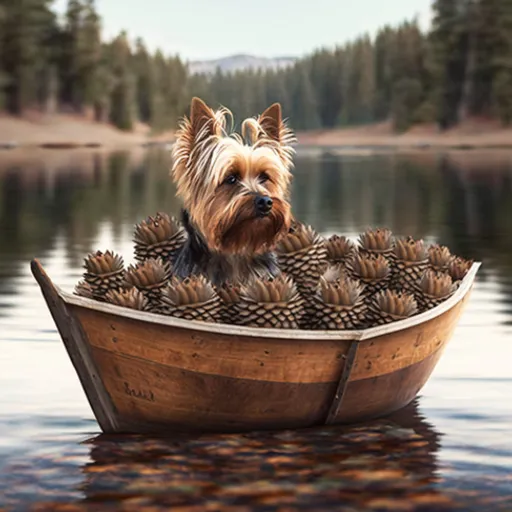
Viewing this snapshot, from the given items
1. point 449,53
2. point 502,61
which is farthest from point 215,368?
point 449,53

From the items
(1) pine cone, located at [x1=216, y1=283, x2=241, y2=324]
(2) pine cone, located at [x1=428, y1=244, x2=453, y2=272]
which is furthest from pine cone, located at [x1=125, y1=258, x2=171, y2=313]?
(2) pine cone, located at [x1=428, y1=244, x2=453, y2=272]

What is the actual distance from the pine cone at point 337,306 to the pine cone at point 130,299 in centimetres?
135

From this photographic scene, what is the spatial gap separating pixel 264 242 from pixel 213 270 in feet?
1.70

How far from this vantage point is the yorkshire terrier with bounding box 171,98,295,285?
8.56m

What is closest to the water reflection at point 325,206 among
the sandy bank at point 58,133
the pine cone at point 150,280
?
the pine cone at point 150,280

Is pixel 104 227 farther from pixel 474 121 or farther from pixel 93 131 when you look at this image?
pixel 93 131

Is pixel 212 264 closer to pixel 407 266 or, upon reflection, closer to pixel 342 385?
pixel 342 385

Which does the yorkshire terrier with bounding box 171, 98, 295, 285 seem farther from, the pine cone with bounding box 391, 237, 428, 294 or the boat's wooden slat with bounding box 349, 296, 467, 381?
the pine cone with bounding box 391, 237, 428, 294

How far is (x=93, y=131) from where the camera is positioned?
129 m

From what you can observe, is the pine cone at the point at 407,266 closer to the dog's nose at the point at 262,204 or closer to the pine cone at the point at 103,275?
the dog's nose at the point at 262,204

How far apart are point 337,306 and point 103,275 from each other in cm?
186

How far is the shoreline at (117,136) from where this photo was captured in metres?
112

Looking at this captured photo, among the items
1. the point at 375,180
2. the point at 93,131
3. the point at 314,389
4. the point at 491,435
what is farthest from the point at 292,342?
the point at 93,131

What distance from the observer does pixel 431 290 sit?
393 inches
